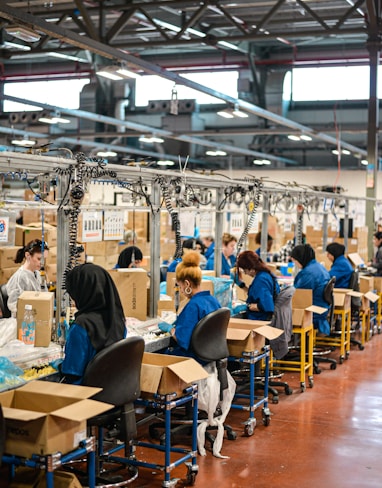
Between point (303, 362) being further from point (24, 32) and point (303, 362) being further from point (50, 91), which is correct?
point (50, 91)

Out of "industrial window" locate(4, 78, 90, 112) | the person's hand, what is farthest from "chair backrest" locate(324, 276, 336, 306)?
"industrial window" locate(4, 78, 90, 112)

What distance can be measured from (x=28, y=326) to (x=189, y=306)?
1056 mm

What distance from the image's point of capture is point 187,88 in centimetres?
1339

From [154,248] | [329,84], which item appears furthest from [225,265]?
[329,84]

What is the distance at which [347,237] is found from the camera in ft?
35.8

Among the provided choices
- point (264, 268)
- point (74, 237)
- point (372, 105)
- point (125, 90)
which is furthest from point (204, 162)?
point (74, 237)

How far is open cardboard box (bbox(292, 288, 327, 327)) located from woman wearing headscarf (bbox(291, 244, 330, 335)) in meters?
0.20

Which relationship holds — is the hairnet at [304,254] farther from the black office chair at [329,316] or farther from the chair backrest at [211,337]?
the chair backrest at [211,337]

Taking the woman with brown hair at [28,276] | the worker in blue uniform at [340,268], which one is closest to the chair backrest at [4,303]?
the woman with brown hair at [28,276]

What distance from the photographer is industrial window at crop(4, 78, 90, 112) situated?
546 inches

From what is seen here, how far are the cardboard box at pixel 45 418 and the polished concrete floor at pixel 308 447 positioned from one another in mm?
678

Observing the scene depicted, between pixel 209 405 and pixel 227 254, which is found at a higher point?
pixel 227 254

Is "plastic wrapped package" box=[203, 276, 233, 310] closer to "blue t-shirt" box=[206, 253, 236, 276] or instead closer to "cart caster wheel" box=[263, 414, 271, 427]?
"cart caster wheel" box=[263, 414, 271, 427]

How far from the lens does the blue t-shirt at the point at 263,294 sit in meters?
5.82
